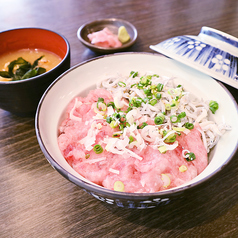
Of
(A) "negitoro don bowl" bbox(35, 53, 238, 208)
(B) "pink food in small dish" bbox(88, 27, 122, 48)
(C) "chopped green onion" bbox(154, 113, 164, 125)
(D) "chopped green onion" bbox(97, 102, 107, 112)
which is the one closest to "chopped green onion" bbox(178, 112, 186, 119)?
(C) "chopped green onion" bbox(154, 113, 164, 125)

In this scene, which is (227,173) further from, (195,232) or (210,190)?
(195,232)

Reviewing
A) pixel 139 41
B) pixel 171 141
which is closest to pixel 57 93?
pixel 171 141

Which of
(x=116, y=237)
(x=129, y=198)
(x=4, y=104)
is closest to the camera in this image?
(x=129, y=198)

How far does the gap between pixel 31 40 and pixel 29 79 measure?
2.44 feet

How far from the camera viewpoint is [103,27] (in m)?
2.84

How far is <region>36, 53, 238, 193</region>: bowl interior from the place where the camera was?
1304mm

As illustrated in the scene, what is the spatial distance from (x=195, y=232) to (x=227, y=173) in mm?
479

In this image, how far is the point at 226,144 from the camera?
4.56ft

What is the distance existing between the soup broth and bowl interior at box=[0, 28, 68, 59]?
3 centimetres

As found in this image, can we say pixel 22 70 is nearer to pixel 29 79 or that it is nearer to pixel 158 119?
pixel 29 79

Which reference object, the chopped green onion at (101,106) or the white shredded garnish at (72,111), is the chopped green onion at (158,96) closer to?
the chopped green onion at (101,106)

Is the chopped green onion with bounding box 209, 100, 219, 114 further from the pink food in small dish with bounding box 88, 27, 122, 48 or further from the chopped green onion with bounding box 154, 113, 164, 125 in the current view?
the pink food in small dish with bounding box 88, 27, 122, 48

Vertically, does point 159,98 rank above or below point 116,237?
above

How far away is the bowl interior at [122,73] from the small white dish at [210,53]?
88 mm
